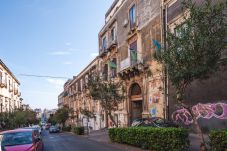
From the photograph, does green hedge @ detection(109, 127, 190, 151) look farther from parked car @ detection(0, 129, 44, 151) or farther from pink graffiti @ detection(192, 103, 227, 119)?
parked car @ detection(0, 129, 44, 151)

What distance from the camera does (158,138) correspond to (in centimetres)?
1556

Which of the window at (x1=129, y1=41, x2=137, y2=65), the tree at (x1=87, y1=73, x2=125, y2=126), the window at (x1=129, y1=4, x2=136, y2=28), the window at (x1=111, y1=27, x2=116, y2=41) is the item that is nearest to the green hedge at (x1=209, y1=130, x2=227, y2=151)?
the tree at (x1=87, y1=73, x2=125, y2=126)

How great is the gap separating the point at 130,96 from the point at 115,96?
664 cm

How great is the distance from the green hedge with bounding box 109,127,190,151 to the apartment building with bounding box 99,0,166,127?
198 inches

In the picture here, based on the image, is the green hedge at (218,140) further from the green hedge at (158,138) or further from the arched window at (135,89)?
the arched window at (135,89)

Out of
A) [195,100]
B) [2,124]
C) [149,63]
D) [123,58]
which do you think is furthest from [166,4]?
[2,124]

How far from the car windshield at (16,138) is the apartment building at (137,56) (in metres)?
11.4

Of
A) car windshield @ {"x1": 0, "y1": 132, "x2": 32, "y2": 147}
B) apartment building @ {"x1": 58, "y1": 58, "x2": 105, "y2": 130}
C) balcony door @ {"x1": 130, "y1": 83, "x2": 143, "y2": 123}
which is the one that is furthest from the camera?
apartment building @ {"x1": 58, "y1": 58, "x2": 105, "y2": 130}

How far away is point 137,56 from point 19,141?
18.7 m

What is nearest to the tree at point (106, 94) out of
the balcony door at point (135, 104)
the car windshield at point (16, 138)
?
the balcony door at point (135, 104)

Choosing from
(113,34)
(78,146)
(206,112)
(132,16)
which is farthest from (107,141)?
(113,34)

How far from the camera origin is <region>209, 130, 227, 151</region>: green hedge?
427 inches

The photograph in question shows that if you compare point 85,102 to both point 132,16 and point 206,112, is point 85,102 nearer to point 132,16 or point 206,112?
point 132,16

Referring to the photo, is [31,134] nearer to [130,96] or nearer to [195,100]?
[195,100]
